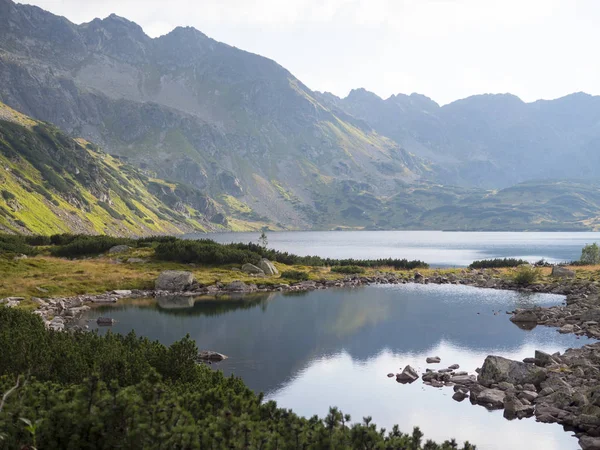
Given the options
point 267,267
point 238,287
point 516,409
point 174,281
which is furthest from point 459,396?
point 267,267

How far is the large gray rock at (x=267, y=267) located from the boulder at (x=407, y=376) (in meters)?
50.6

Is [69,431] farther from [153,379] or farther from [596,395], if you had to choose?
[596,395]

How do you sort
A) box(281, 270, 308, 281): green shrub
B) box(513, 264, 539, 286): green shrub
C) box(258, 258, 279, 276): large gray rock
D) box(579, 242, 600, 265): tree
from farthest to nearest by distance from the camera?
1. box(579, 242, 600, 265): tree
2. box(258, 258, 279, 276): large gray rock
3. box(281, 270, 308, 281): green shrub
4. box(513, 264, 539, 286): green shrub

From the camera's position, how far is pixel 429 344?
43.8 m

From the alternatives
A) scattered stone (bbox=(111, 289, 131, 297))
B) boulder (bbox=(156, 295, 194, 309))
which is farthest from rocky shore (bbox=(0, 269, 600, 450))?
boulder (bbox=(156, 295, 194, 309))

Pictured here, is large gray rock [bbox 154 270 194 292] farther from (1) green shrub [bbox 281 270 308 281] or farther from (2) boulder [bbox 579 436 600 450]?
(2) boulder [bbox 579 436 600 450]

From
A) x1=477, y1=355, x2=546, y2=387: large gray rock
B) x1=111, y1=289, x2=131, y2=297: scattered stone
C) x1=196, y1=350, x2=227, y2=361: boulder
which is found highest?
x1=477, y1=355, x2=546, y2=387: large gray rock

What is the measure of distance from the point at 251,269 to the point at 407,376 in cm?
5204

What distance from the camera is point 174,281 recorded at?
70625mm

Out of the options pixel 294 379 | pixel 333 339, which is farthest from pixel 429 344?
pixel 294 379

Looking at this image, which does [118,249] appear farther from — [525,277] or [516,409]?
[516,409]

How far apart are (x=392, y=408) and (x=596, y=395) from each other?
1127 cm

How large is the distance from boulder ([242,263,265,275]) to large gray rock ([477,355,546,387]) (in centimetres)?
5420

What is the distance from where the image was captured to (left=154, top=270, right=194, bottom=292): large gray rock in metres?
69.9
